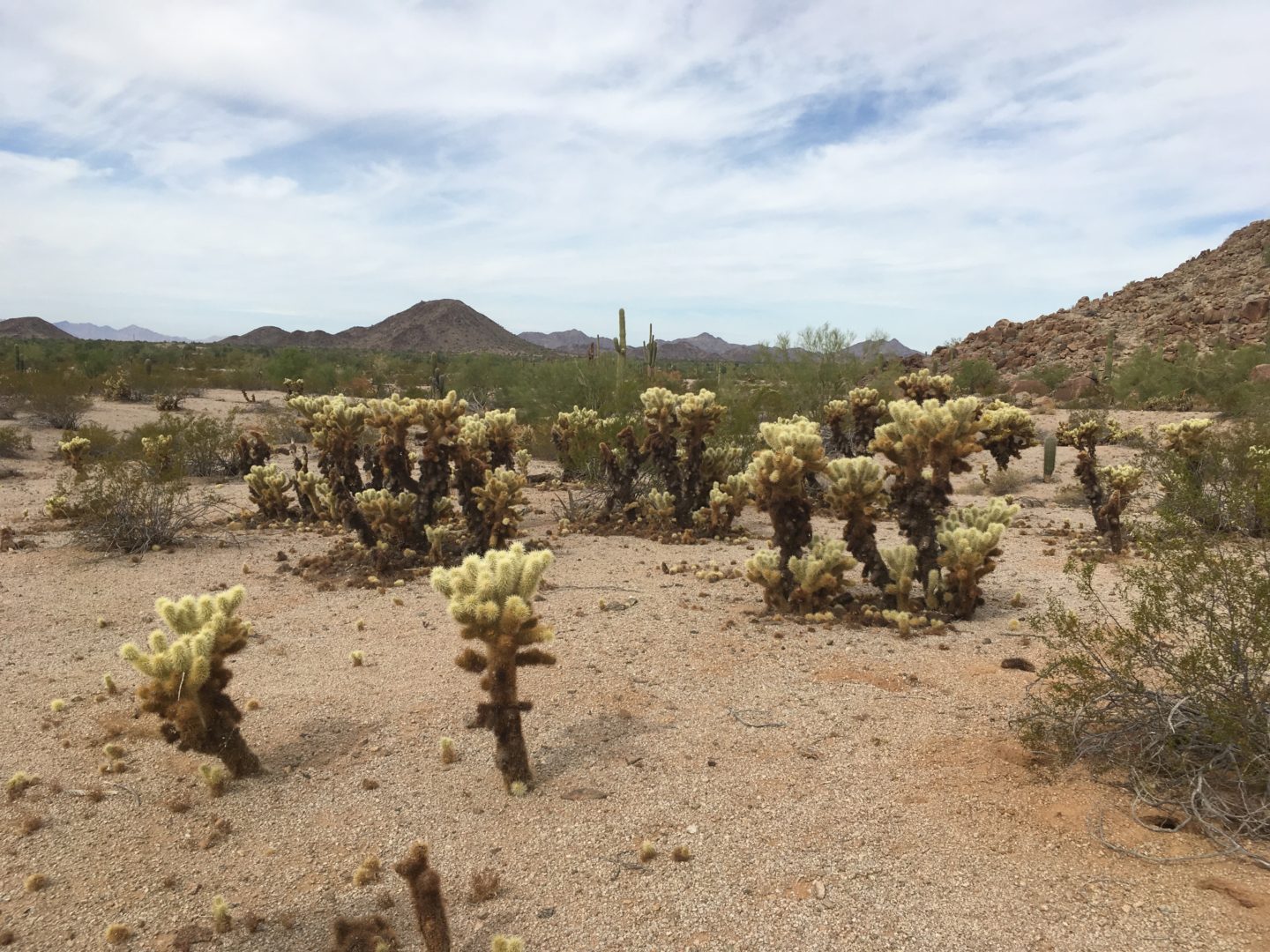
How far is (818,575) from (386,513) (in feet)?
15.6

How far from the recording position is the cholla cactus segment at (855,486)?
6559 millimetres

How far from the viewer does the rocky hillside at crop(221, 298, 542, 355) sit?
310 ft

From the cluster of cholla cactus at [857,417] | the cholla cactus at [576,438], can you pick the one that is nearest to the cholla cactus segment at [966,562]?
the cholla cactus at [576,438]

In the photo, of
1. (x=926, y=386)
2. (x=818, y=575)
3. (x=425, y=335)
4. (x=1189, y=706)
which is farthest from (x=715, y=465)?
(x=425, y=335)

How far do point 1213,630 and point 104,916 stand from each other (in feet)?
16.5

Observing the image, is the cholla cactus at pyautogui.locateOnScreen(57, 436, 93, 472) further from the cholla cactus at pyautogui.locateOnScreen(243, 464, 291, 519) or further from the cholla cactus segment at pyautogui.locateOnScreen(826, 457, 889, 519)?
the cholla cactus segment at pyautogui.locateOnScreen(826, 457, 889, 519)

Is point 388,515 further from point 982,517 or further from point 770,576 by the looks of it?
point 982,517

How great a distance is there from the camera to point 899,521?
264 inches

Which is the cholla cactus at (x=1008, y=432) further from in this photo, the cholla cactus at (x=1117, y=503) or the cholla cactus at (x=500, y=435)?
the cholla cactus at (x=500, y=435)

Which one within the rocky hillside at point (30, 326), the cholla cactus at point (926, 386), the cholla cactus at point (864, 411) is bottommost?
the cholla cactus at point (864, 411)

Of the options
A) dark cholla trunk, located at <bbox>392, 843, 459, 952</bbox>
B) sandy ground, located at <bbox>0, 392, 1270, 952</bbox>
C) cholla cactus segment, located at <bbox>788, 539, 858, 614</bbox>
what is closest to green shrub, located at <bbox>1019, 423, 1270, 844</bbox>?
sandy ground, located at <bbox>0, 392, 1270, 952</bbox>

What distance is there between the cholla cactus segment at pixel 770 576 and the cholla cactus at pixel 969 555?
4.48ft

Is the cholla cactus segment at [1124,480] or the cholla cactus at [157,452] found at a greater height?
the cholla cactus at [157,452]

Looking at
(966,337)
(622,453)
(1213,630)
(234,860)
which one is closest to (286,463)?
(622,453)
